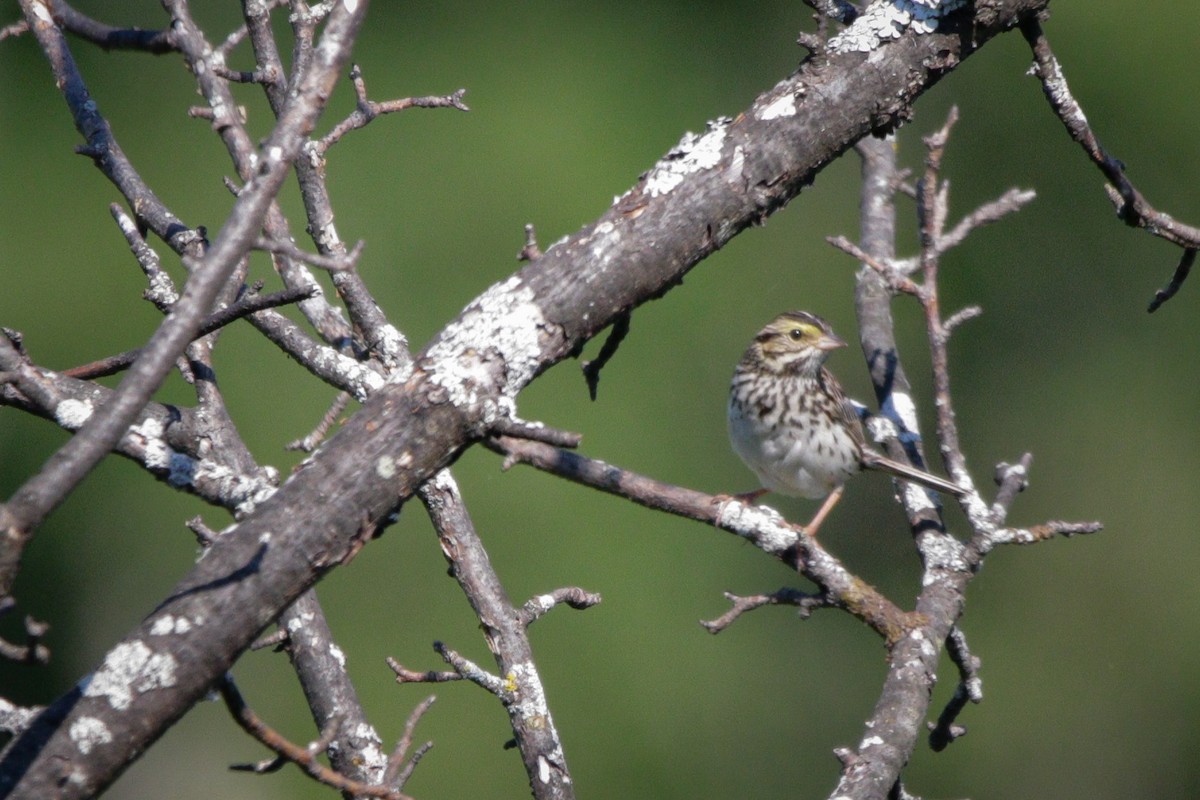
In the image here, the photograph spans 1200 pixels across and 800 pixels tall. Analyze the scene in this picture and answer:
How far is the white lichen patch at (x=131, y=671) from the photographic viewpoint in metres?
1.42

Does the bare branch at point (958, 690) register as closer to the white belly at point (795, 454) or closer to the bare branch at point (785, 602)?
the bare branch at point (785, 602)

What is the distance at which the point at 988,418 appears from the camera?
7922 millimetres

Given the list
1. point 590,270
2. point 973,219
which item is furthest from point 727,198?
point 973,219

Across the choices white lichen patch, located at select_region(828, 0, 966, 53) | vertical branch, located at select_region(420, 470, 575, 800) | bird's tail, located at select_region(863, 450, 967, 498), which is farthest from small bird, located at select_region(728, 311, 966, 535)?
white lichen patch, located at select_region(828, 0, 966, 53)

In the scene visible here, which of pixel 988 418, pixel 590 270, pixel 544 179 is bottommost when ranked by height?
pixel 590 270

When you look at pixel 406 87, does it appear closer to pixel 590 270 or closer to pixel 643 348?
pixel 643 348

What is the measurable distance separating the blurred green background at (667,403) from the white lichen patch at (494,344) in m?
4.10

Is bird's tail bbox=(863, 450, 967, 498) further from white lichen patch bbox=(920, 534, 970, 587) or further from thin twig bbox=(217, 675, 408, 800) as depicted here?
thin twig bbox=(217, 675, 408, 800)

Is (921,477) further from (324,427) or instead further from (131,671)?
(131,671)

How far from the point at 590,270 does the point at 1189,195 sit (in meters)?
6.71

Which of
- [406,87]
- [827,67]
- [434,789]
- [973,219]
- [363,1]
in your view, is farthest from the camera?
[406,87]

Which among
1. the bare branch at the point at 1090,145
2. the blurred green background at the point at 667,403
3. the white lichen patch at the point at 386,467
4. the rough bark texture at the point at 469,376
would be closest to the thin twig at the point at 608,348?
the rough bark texture at the point at 469,376

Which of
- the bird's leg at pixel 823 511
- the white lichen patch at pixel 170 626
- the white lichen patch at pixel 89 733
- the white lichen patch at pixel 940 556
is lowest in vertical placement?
the white lichen patch at pixel 940 556

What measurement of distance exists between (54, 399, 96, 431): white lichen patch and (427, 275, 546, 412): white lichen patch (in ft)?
2.25
